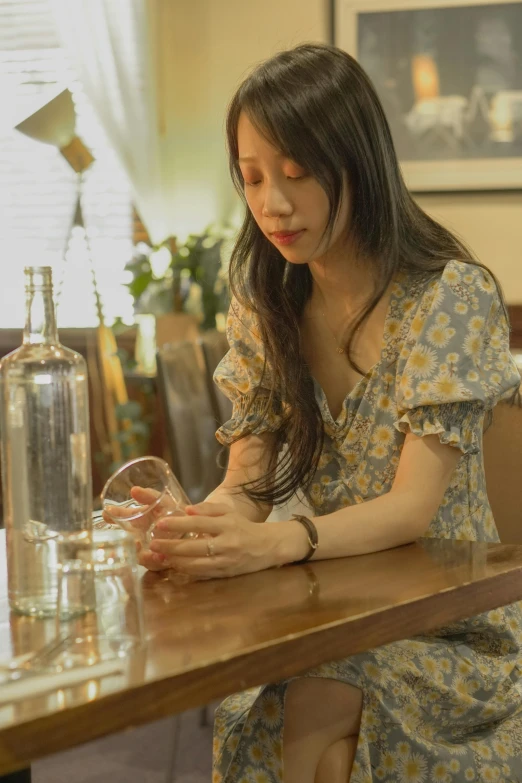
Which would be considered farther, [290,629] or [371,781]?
[371,781]

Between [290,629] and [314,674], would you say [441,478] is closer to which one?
[314,674]

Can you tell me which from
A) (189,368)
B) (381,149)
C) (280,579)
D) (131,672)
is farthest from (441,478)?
(189,368)

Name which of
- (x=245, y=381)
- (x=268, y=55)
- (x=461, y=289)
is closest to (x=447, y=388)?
(x=461, y=289)

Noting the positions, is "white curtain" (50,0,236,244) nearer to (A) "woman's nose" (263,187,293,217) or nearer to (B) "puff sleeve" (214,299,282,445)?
(B) "puff sleeve" (214,299,282,445)

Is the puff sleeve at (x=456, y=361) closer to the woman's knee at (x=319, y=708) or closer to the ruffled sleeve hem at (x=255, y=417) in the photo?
the ruffled sleeve hem at (x=255, y=417)

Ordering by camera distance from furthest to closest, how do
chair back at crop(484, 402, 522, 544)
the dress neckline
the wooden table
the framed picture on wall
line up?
the framed picture on wall, chair back at crop(484, 402, 522, 544), the dress neckline, the wooden table

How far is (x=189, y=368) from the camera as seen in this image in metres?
2.79

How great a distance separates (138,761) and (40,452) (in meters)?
2.01

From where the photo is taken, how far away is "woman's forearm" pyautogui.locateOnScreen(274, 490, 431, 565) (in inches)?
46.1

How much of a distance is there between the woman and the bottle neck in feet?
0.89

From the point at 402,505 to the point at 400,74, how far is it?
10.5ft

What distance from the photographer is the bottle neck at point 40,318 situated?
92cm

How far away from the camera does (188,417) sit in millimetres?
2703

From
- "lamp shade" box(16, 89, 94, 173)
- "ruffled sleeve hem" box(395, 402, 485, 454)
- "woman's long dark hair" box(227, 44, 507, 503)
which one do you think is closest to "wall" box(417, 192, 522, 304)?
"lamp shade" box(16, 89, 94, 173)
